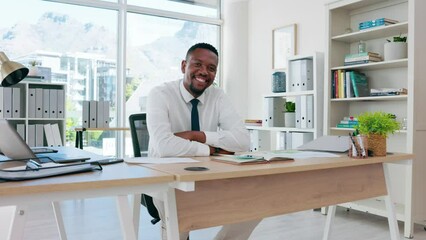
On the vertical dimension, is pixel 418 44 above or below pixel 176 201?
above

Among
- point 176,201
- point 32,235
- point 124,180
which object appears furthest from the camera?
point 32,235

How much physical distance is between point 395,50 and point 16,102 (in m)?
3.83

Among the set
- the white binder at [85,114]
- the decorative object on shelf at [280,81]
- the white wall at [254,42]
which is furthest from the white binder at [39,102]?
the decorative object on shelf at [280,81]

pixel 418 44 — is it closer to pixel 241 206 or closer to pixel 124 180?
pixel 241 206

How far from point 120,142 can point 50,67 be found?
1.33 meters

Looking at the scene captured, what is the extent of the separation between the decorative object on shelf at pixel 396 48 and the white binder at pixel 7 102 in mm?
3800

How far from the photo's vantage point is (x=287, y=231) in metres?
2.98

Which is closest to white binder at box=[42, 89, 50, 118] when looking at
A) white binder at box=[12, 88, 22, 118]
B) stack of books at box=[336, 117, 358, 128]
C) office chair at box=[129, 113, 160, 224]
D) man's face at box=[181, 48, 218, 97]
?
white binder at box=[12, 88, 22, 118]

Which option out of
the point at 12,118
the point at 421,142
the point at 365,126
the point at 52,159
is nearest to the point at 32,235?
the point at 52,159

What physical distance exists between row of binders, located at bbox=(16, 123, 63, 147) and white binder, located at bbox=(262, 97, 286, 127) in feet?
7.87

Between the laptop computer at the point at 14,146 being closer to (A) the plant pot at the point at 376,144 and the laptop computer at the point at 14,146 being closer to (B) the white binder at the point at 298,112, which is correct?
(A) the plant pot at the point at 376,144

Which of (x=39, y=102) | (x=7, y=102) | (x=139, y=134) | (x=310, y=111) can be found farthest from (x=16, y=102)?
(x=310, y=111)

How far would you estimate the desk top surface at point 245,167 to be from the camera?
1283mm

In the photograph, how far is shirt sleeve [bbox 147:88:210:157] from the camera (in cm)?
191
